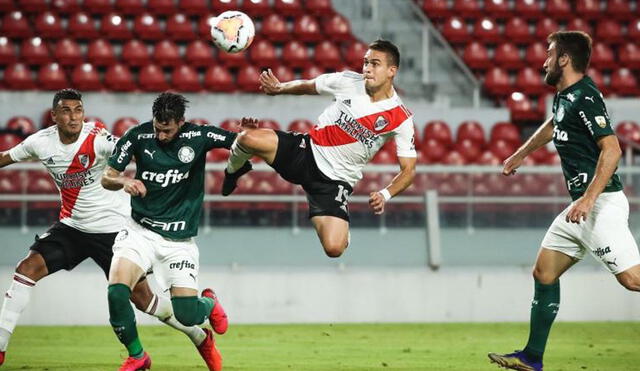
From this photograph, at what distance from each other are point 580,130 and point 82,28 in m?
12.0

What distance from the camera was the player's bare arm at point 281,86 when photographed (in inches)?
304

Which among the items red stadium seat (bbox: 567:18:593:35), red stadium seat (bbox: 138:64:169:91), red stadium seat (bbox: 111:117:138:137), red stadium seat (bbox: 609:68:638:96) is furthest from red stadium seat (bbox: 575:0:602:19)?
red stadium seat (bbox: 111:117:138:137)

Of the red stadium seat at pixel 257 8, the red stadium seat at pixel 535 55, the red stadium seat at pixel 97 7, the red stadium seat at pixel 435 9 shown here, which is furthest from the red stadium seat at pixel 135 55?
the red stadium seat at pixel 535 55

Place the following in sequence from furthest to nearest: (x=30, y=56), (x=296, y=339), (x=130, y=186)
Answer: (x=30, y=56), (x=296, y=339), (x=130, y=186)

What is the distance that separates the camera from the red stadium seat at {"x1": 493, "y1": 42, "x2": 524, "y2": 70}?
17688 millimetres

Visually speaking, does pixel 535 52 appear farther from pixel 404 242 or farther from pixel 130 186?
pixel 130 186

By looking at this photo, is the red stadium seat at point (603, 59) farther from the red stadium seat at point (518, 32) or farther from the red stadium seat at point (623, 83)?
the red stadium seat at point (518, 32)

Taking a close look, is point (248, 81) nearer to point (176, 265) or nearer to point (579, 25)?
point (579, 25)

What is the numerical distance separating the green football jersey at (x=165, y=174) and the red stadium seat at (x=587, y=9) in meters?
12.8

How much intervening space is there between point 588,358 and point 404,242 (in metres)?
3.24

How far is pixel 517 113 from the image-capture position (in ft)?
54.8

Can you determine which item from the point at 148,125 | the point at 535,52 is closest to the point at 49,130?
the point at 148,125

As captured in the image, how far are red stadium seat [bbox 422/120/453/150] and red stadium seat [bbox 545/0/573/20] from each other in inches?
160

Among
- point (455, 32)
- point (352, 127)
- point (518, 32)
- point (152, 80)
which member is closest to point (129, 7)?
point (152, 80)
